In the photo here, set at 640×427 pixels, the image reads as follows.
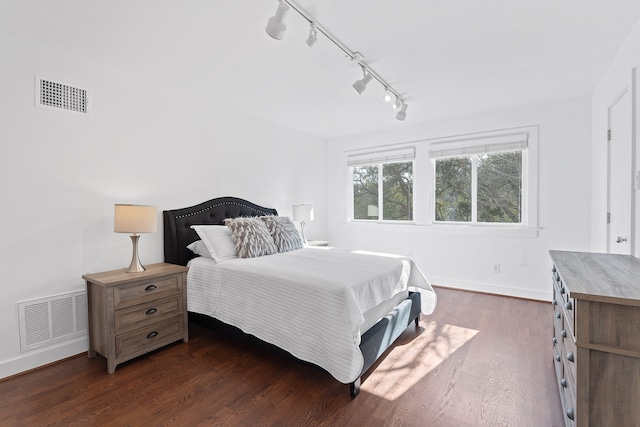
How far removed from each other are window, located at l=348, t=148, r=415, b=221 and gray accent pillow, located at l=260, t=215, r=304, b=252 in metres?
2.03

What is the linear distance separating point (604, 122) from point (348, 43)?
260 centimetres

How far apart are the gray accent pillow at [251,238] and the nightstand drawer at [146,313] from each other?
0.70 m

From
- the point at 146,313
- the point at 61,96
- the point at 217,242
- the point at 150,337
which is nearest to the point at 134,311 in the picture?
the point at 146,313

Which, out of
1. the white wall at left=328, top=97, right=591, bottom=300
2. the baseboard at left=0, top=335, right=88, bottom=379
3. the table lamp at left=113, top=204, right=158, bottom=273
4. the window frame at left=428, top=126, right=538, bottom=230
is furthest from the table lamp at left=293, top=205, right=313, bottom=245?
the baseboard at left=0, top=335, right=88, bottom=379

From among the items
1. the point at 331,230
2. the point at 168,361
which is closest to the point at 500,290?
the point at 331,230

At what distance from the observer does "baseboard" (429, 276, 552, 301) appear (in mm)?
3795

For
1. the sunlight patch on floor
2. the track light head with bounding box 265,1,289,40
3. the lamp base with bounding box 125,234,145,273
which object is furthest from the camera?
the lamp base with bounding box 125,234,145,273

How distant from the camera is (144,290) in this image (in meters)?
2.45

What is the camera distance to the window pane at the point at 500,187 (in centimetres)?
400

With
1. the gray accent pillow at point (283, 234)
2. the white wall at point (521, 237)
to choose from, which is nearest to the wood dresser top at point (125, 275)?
the gray accent pillow at point (283, 234)

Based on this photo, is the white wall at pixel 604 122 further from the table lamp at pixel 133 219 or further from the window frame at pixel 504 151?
the table lamp at pixel 133 219

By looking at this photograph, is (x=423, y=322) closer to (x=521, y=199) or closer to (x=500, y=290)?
(x=500, y=290)

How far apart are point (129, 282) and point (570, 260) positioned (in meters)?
3.06

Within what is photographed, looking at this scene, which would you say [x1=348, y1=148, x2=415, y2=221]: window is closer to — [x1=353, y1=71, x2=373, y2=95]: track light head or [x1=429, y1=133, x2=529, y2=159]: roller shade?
[x1=429, y1=133, x2=529, y2=159]: roller shade
